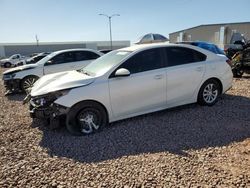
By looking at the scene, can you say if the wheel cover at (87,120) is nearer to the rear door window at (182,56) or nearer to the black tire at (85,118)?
the black tire at (85,118)

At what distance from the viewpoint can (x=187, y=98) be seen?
20.0ft

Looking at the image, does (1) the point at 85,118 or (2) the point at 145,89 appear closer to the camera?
(1) the point at 85,118

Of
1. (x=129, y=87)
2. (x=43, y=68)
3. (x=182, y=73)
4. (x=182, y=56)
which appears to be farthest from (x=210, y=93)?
(x=43, y=68)

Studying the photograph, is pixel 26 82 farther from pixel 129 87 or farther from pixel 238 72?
pixel 238 72

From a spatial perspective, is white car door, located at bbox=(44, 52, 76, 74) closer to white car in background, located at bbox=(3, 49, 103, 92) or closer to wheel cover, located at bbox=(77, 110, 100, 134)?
white car in background, located at bbox=(3, 49, 103, 92)

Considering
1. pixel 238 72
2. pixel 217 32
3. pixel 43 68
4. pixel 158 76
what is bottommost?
pixel 238 72

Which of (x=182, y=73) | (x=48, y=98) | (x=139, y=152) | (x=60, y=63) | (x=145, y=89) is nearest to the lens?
(x=139, y=152)

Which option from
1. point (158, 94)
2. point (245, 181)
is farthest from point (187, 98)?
point (245, 181)

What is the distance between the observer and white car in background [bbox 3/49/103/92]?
9.84m

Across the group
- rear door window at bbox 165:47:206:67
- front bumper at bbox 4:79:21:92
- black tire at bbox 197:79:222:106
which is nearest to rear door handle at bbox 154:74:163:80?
rear door window at bbox 165:47:206:67

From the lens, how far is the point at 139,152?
4184 millimetres

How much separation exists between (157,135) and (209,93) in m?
2.32

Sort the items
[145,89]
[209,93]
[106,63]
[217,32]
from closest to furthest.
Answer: [145,89] → [106,63] → [209,93] → [217,32]

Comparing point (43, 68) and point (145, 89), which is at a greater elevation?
point (43, 68)
